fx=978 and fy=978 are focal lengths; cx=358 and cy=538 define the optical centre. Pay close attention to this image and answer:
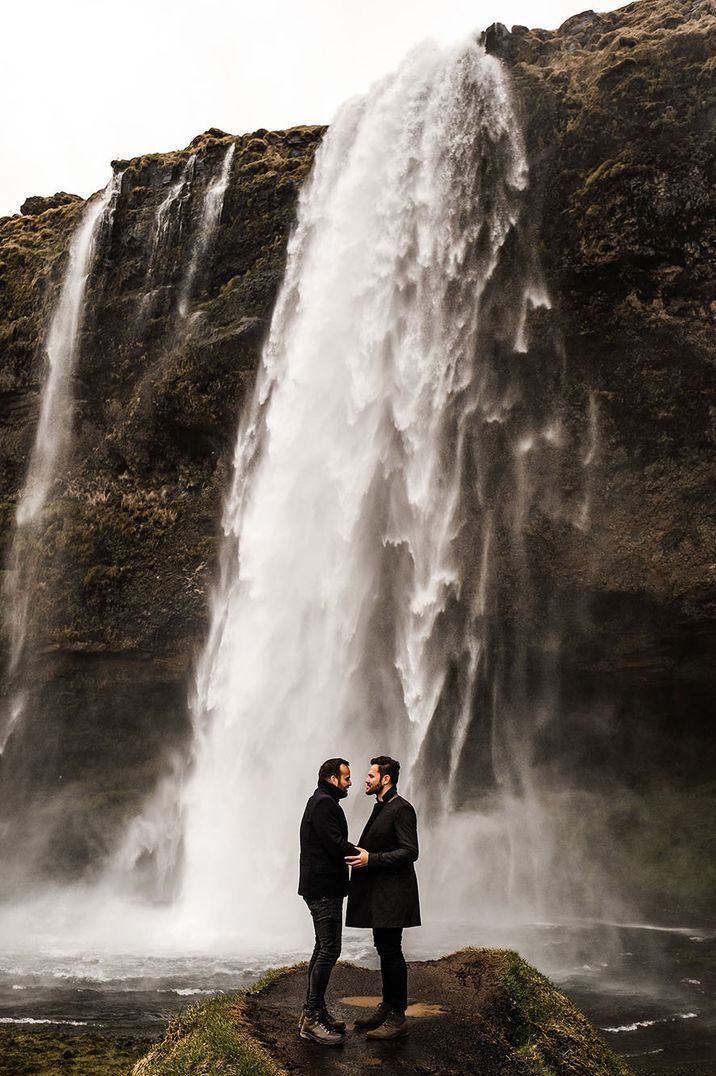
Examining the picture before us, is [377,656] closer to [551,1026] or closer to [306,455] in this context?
[306,455]

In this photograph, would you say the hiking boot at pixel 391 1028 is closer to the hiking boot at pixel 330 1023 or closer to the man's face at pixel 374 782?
the hiking boot at pixel 330 1023

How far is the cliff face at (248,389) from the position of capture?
74.0ft

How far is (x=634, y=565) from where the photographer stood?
2300 cm

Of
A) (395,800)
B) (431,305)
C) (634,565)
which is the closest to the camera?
(395,800)

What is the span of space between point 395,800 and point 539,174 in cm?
1951

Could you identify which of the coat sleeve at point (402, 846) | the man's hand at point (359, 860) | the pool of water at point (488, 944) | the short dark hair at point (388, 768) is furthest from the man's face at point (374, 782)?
the pool of water at point (488, 944)

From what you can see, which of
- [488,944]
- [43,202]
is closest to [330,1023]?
[488,944]

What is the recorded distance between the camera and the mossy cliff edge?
292 inches

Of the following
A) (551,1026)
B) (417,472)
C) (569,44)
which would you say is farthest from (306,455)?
(551,1026)

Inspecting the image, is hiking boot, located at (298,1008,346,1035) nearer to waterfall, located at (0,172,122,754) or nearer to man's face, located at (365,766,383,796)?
man's face, located at (365,766,383,796)

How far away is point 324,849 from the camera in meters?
7.90

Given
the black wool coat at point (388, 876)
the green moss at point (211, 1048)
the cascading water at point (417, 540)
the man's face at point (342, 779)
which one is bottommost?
the green moss at point (211, 1048)

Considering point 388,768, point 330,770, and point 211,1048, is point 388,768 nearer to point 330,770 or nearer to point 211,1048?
point 330,770

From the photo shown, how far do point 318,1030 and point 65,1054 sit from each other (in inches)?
173
